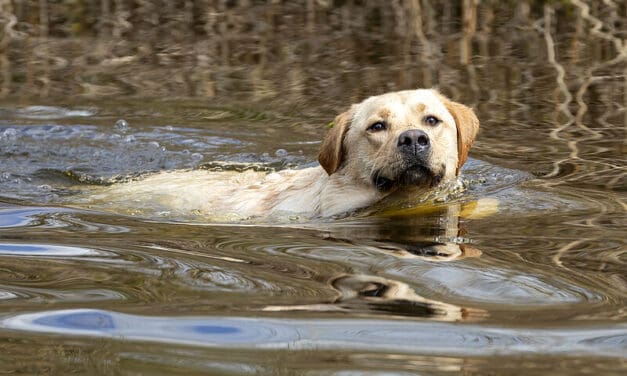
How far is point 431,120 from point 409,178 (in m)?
0.52

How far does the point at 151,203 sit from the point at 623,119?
14.2ft

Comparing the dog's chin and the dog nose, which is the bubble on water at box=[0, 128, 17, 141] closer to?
the dog's chin

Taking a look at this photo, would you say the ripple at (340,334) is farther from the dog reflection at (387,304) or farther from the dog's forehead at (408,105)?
the dog's forehead at (408,105)

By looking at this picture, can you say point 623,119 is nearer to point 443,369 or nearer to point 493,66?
point 493,66

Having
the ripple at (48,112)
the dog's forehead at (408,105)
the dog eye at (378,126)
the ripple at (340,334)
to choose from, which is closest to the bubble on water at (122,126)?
the ripple at (48,112)

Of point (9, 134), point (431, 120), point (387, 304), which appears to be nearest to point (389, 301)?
point (387, 304)

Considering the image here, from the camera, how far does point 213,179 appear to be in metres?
8.50

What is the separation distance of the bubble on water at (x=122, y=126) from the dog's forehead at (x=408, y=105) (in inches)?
148

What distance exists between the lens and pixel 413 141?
268 inches

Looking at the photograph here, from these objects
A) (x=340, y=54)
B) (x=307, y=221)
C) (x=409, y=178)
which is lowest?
(x=307, y=221)

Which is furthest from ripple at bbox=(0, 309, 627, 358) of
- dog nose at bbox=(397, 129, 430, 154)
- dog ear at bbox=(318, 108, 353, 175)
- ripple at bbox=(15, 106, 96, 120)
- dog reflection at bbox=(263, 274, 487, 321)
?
ripple at bbox=(15, 106, 96, 120)

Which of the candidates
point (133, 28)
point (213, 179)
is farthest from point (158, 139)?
point (133, 28)

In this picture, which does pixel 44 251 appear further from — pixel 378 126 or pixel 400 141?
pixel 378 126

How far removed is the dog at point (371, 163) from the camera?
6949 millimetres
